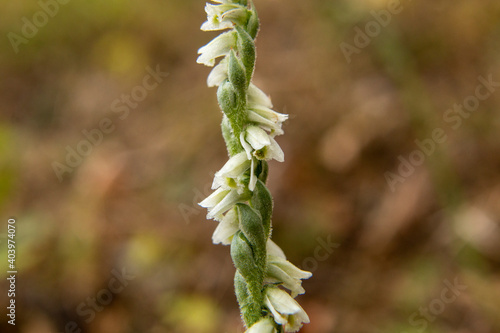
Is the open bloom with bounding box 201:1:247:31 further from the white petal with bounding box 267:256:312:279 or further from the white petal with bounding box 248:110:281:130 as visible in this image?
the white petal with bounding box 267:256:312:279

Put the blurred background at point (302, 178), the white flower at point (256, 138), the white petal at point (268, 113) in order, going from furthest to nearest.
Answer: the blurred background at point (302, 178)
the white petal at point (268, 113)
the white flower at point (256, 138)

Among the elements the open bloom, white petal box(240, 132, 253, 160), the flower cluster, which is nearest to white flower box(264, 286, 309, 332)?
the flower cluster

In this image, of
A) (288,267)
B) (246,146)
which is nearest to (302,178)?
(288,267)

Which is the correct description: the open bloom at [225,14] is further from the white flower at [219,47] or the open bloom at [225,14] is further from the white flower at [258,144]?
the white flower at [258,144]

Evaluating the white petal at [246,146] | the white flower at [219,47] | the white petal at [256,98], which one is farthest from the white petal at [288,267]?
the white flower at [219,47]

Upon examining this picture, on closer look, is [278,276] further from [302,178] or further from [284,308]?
[302,178]

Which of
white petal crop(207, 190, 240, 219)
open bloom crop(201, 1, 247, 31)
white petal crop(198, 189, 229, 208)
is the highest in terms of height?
open bloom crop(201, 1, 247, 31)
